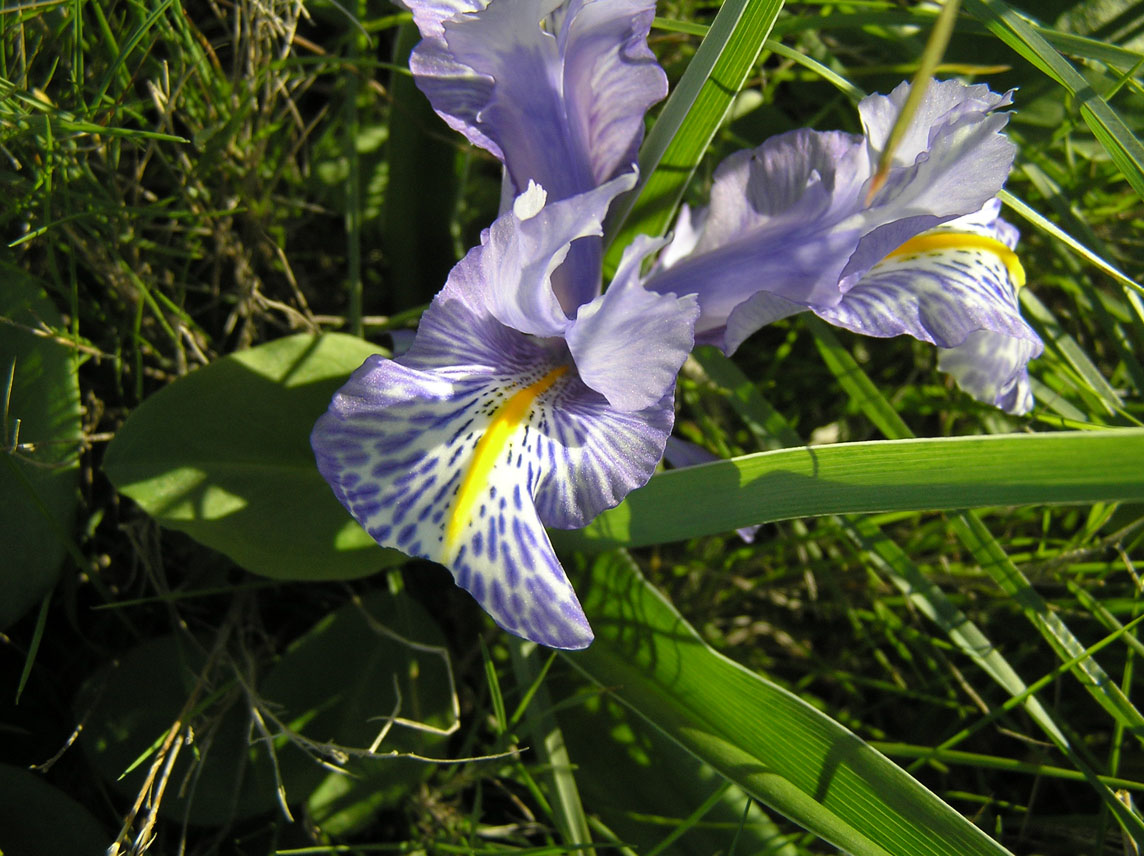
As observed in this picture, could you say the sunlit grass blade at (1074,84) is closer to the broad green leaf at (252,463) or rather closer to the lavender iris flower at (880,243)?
the lavender iris flower at (880,243)

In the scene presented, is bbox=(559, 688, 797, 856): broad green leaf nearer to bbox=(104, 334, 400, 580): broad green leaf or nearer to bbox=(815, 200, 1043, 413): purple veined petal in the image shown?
bbox=(104, 334, 400, 580): broad green leaf

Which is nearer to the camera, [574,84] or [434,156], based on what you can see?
[574,84]

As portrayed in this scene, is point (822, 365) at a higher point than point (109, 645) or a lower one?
higher

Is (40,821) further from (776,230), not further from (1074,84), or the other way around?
(1074,84)

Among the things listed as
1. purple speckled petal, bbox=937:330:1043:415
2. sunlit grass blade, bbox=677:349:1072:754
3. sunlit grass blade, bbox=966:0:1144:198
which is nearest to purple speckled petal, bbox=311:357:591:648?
sunlit grass blade, bbox=677:349:1072:754

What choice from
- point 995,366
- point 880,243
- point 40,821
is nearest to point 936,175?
point 880,243

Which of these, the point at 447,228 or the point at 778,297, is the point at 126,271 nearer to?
the point at 447,228

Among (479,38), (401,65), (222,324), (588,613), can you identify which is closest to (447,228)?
(401,65)
